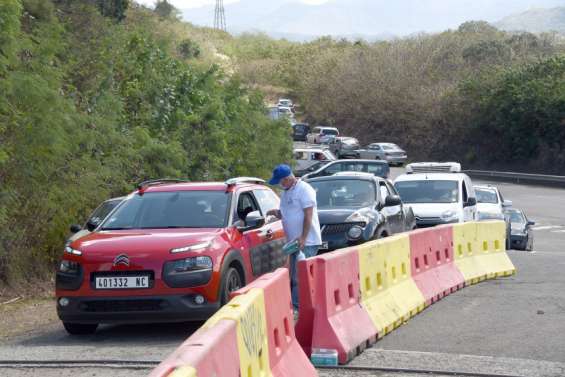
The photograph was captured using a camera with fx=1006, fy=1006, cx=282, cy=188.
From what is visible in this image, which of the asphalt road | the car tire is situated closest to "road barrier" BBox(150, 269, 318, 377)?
the asphalt road

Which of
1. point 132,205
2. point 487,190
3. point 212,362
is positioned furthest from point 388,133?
point 212,362

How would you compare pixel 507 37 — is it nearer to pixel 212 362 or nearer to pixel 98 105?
pixel 98 105

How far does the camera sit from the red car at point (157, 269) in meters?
10.4

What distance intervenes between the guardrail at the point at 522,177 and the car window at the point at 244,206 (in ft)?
146

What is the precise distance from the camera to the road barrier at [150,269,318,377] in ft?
16.5

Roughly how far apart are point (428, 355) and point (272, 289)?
2.38 meters

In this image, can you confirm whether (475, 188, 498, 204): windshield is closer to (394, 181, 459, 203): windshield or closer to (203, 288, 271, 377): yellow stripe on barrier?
(394, 181, 459, 203): windshield

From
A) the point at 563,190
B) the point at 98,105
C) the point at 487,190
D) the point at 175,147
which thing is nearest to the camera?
the point at 98,105

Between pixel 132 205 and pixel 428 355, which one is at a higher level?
pixel 132 205

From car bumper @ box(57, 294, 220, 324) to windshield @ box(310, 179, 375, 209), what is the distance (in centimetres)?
707

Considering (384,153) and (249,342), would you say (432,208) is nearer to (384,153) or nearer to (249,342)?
(249,342)

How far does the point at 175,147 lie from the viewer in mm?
20469

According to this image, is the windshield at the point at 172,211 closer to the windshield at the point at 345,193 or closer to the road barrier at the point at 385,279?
the road barrier at the point at 385,279

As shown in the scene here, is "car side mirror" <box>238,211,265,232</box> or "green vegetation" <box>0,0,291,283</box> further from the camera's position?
"green vegetation" <box>0,0,291,283</box>
